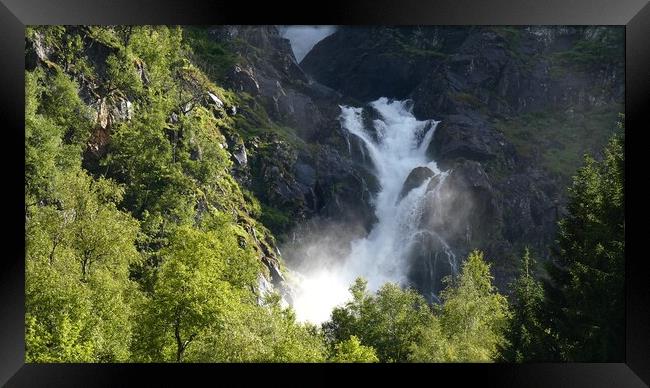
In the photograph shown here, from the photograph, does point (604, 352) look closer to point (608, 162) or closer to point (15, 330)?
point (608, 162)

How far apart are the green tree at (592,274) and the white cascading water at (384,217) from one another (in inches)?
858

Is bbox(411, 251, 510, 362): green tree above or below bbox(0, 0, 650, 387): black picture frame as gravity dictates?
below

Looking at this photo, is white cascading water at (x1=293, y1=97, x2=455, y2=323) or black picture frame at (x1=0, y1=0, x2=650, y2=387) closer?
black picture frame at (x1=0, y1=0, x2=650, y2=387)

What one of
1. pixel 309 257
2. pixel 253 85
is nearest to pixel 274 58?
pixel 253 85

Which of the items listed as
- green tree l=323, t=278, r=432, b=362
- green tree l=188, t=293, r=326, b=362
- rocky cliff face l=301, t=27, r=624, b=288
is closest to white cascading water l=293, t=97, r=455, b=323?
rocky cliff face l=301, t=27, r=624, b=288

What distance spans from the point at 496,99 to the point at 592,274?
46.3 metres

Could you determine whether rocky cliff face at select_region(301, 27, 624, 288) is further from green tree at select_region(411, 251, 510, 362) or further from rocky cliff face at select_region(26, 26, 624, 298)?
green tree at select_region(411, 251, 510, 362)

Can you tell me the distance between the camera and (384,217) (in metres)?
48.2

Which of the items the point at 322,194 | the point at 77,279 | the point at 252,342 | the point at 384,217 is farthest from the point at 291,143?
the point at 252,342

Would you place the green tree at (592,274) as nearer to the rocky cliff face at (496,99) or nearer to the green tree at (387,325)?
the green tree at (387,325)

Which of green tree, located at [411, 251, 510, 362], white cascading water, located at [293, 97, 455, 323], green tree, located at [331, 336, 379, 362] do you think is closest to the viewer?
green tree, located at [331, 336, 379, 362]

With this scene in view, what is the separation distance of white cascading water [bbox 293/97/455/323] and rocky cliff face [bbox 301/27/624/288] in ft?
4.95

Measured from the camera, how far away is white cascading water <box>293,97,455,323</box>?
42.7 meters
